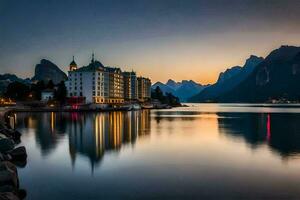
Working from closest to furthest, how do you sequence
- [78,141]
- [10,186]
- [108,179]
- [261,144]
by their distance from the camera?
[10,186] → [108,179] → [261,144] → [78,141]

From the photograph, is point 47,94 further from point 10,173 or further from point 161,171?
point 10,173

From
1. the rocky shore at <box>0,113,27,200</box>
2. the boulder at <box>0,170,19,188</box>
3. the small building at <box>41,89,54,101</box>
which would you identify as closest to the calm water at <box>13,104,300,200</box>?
the rocky shore at <box>0,113,27,200</box>

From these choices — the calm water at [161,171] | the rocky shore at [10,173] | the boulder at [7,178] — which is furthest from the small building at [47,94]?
the boulder at [7,178]

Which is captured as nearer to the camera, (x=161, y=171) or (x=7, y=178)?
(x=7, y=178)

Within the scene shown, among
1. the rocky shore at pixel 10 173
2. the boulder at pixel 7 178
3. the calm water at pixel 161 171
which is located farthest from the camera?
the calm water at pixel 161 171

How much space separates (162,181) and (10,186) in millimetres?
10112

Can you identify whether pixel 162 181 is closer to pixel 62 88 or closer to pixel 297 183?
pixel 297 183

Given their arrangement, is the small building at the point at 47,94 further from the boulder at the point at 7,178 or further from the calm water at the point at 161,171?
the boulder at the point at 7,178

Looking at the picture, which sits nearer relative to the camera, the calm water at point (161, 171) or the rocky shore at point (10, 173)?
the rocky shore at point (10, 173)

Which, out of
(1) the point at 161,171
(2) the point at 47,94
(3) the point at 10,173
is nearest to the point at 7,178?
(3) the point at 10,173

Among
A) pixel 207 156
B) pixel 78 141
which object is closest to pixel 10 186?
pixel 207 156

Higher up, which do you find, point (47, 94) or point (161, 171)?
point (47, 94)

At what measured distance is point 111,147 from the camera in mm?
44281

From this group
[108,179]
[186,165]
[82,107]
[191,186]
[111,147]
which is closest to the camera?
[191,186]
